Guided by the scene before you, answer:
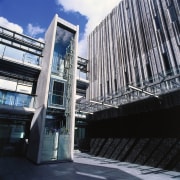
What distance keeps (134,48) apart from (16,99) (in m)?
13.7

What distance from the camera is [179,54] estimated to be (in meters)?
12.3

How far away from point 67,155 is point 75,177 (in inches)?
187

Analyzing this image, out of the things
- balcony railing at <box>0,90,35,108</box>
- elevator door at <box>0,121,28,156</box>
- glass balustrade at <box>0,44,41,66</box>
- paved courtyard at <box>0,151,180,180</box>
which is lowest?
paved courtyard at <box>0,151,180,180</box>

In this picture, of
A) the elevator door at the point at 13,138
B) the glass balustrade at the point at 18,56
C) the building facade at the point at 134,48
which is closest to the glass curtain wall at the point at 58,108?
the glass balustrade at the point at 18,56

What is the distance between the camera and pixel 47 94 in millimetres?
11961

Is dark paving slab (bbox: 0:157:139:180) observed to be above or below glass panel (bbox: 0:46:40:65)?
below

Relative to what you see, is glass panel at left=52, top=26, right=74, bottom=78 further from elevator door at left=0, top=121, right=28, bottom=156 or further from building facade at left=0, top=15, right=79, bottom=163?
elevator door at left=0, top=121, right=28, bottom=156

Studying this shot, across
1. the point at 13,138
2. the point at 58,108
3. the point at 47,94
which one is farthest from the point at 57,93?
the point at 13,138

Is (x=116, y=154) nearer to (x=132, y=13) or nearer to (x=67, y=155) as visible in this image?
(x=67, y=155)

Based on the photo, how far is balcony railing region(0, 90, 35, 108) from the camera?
1217 centimetres

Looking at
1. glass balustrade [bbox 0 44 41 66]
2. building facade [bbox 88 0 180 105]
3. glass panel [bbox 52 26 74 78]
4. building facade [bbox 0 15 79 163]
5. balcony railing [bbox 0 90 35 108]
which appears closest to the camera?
building facade [bbox 0 15 79 163]

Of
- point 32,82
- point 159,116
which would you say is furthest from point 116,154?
point 32,82

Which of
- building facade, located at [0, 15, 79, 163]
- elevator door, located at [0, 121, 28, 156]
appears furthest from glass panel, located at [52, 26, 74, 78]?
elevator door, located at [0, 121, 28, 156]

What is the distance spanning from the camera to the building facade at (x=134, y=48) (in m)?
13.0
